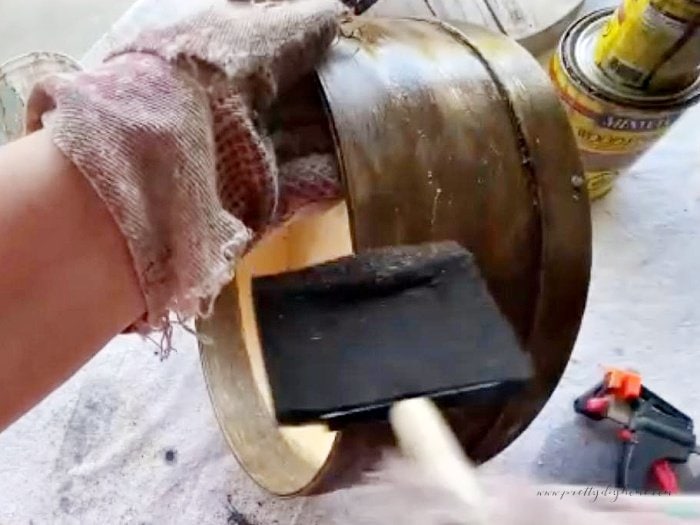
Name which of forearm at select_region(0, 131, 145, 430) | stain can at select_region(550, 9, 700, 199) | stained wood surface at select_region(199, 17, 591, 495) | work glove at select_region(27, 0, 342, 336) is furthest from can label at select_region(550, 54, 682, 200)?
forearm at select_region(0, 131, 145, 430)

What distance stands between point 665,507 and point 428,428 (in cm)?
13

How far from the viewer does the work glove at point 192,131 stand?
2.11ft

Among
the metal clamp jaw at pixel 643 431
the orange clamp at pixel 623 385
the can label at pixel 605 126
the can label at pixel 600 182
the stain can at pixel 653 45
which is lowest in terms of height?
the metal clamp jaw at pixel 643 431

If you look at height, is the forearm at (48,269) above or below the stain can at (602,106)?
above

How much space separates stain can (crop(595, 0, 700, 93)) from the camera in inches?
33.8

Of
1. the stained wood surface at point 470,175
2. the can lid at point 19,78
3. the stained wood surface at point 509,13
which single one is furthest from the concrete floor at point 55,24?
the stained wood surface at point 470,175

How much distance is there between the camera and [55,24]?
1.16 m

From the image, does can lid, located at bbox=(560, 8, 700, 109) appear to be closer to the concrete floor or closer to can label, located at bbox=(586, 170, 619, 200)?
can label, located at bbox=(586, 170, 619, 200)

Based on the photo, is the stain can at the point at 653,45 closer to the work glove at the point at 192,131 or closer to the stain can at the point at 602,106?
the stain can at the point at 602,106

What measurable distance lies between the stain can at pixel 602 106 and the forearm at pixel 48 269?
381 millimetres

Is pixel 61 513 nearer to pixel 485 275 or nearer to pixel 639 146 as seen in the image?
pixel 485 275

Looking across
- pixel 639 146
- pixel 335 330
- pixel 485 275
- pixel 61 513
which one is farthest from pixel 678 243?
pixel 61 513

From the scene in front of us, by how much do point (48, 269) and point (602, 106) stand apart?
449 millimetres

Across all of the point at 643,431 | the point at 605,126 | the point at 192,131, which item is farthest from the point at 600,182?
the point at 192,131
